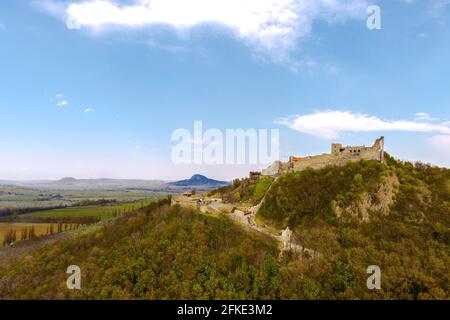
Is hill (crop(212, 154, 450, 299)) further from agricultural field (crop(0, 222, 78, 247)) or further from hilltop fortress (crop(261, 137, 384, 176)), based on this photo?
agricultural field (crop(0, 222, 78, 247))

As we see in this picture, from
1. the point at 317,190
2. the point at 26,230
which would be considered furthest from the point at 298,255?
the point at 26,230

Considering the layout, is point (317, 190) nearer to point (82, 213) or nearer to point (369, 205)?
point (369, 205)

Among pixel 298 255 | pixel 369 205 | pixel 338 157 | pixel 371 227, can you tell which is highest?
pixel 338 157

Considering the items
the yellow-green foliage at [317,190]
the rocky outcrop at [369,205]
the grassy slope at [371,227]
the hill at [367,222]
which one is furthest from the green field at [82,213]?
the rocky outcrop at [369,205]

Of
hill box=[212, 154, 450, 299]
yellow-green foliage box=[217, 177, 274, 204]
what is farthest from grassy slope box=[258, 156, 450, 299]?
yellow-green foliage box=[217, 177, 274, 204]

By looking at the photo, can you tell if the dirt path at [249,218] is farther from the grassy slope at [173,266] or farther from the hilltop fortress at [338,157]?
the hilltop fortress at [338,157]

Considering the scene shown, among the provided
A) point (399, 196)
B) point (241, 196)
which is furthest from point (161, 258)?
point (399, 196)

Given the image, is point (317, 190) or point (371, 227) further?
point (317, 190)
